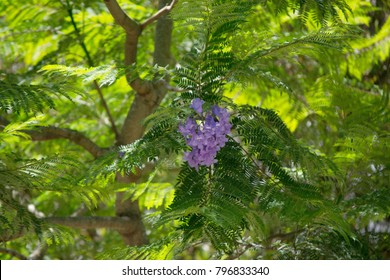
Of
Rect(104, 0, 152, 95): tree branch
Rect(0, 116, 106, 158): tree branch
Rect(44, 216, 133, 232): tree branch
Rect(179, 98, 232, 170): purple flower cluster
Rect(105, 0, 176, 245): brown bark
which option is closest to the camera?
Rect(179, 98, 232, 170): purple flower cluster

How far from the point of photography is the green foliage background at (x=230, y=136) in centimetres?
182

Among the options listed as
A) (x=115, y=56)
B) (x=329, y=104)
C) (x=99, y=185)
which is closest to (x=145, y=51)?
(x=115, y=56)

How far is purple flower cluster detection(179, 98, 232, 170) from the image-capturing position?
1.76m

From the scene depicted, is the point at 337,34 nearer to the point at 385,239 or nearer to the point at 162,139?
the point at 162,139

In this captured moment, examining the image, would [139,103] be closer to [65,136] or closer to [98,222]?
[65,136]

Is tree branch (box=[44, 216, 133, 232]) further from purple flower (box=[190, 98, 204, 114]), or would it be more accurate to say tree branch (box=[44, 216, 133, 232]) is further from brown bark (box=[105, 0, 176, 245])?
purple flower (box=[190, 98, 204, 114])

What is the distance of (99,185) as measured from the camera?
89.2 inches

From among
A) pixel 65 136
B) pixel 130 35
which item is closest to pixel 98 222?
pixel 65 136

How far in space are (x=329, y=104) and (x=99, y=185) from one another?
3.46ft

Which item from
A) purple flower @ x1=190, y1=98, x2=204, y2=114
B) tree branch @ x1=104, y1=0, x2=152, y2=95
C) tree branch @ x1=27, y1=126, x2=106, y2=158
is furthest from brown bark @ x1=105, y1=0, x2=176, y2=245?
purple flower @ x1=190, y1=98, x2=204, y2=114

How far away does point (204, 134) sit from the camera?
177cm

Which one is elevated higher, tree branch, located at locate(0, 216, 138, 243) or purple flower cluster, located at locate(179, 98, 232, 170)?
purple flower cluster, located at locate(179, 98, 232, 170)

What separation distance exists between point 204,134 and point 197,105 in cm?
7

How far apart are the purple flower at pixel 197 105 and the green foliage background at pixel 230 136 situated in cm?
2
